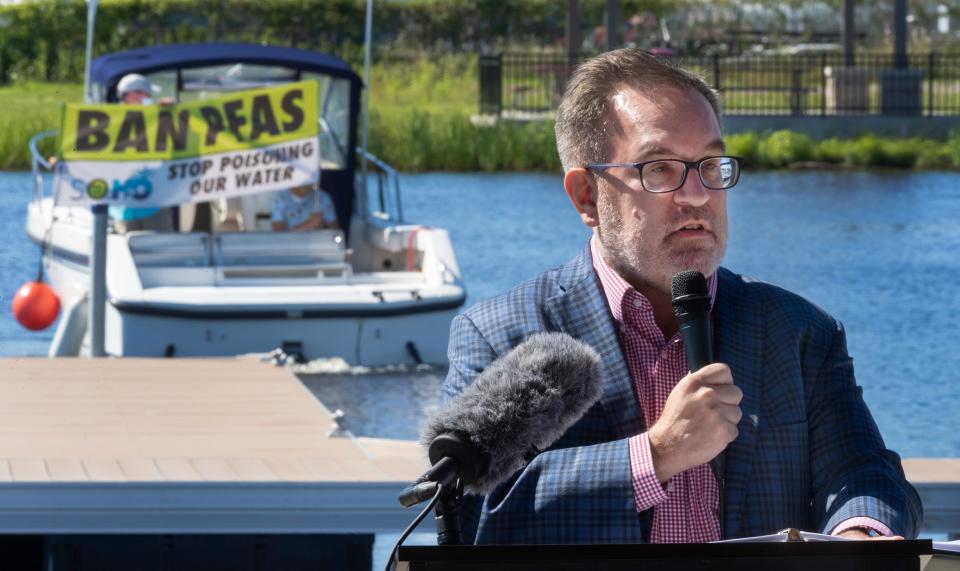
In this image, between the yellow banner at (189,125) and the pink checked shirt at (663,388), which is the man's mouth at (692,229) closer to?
the pink checked shirt at (663,388)

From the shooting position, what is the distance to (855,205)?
77.3 ft

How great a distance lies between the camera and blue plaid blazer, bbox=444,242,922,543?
2.31m

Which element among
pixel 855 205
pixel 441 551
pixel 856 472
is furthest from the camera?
pixel 855 205

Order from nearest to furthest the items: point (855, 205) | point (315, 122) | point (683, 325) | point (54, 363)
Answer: point (683, 325)
point (54, 363)
point (315, 122)
point (855, 205)

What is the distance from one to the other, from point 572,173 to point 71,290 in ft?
37.3

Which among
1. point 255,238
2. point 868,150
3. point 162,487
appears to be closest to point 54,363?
point 162,487

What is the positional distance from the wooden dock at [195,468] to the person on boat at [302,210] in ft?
18.0

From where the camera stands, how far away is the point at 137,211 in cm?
1224

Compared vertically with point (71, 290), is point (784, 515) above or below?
above

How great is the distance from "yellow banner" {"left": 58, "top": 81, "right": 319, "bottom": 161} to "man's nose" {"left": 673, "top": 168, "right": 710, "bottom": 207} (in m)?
9.02

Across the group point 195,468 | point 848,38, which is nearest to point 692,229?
point 195,468

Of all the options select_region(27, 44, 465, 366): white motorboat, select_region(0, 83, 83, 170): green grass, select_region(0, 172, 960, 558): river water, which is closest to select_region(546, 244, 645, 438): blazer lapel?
select_region(0, 172, 960, 558): river water

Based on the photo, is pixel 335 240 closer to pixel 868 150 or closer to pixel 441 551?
pixel 441 551

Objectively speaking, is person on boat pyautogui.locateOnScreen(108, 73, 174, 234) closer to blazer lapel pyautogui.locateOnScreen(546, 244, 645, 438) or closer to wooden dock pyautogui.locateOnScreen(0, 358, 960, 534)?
wooden dock pyautogui.locateOnScreen(0, 358, 960, 534)
